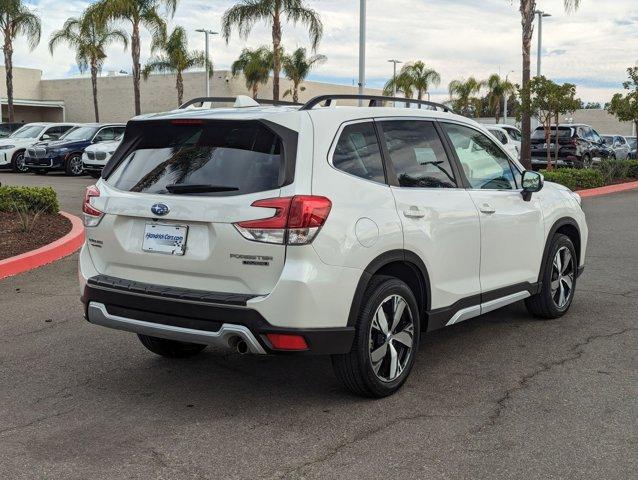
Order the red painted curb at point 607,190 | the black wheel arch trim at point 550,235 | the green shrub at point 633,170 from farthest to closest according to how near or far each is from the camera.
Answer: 1. the green shrub at point 633,170
2. the red painted curb at point 607,190
3. the black wheel arch trim at point 550,235

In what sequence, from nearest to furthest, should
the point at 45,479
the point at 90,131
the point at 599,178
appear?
the point at 45,479
the point at 599,178
the point at 90,131

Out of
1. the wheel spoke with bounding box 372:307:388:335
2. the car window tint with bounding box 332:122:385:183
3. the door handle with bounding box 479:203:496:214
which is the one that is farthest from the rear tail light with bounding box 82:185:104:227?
the door handle with bounding box 479:203:496:214

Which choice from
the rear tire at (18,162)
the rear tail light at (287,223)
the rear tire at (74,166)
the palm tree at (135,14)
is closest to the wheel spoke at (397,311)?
the rear tail light at (287,223)

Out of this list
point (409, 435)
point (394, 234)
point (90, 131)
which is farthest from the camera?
point (90, 131)

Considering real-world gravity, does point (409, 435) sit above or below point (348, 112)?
below

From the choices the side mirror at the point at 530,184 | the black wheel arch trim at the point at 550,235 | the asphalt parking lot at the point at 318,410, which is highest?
the side mirror at the point at 530,184

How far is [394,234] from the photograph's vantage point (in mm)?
4742

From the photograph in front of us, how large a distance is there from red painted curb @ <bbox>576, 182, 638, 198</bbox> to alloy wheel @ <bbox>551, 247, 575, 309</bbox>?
14.3 metres

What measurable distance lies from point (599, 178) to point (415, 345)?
775 inches

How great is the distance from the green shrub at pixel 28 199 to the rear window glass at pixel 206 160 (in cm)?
740

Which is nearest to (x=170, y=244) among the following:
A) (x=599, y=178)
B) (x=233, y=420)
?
(x=233, y=420)

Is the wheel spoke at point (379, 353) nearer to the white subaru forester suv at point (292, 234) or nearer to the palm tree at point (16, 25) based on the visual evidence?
the white subaru forester suv at point (292, 234)

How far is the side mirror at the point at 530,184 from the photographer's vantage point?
6.16 meters

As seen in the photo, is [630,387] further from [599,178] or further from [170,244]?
[599,178]
